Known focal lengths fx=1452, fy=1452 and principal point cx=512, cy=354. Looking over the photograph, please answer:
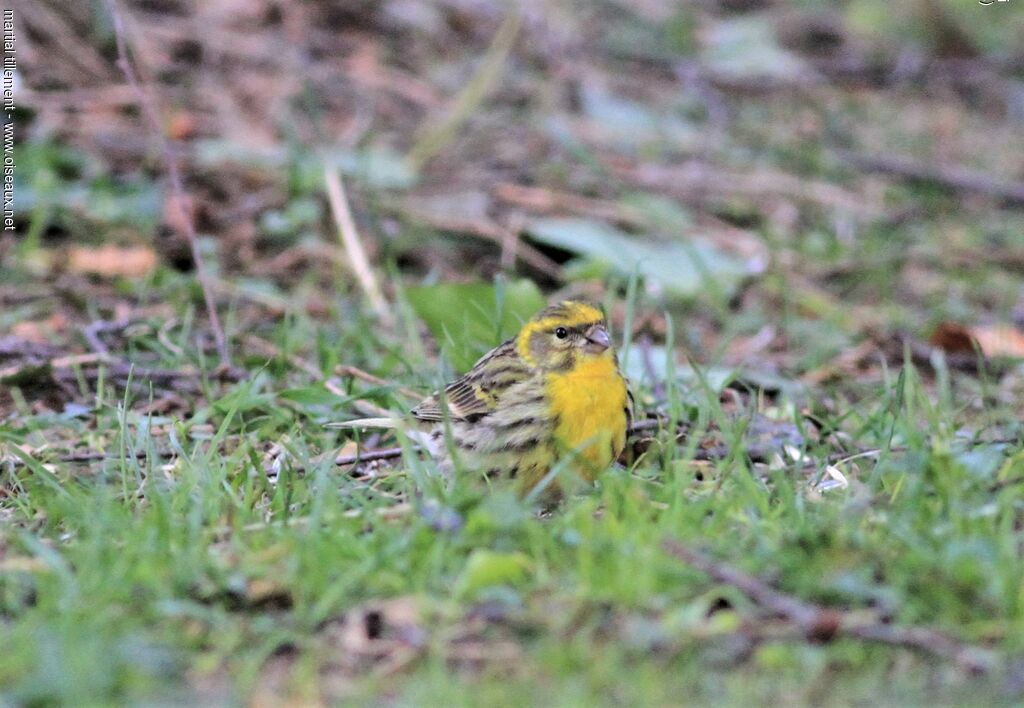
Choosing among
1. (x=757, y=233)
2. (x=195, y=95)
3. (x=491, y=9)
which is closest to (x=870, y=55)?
(x=491, y=9)

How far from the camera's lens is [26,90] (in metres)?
7.59

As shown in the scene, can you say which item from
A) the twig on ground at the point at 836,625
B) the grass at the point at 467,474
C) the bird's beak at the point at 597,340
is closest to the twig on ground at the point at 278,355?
the grass at the point at 467,474

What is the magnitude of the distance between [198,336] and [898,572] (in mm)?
3045

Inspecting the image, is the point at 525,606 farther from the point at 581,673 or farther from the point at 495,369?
the point at 495,369

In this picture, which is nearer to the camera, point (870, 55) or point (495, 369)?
point (495, 369)

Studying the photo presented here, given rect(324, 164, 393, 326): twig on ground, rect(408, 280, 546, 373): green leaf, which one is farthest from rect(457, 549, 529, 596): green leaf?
rect(324, 164, 393, 326): twig on ground

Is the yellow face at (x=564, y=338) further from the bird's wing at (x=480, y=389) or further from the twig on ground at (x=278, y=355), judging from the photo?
the twig on ground at (x=278, y=355)

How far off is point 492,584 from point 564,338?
4.63 ft

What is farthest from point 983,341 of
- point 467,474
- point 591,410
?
point 467,474

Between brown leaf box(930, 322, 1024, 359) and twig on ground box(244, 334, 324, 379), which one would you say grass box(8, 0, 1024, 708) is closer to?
twig on ground box(244, 334, 324, 379)

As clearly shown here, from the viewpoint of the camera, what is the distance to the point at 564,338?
172 inches

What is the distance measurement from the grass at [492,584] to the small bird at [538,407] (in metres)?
0.19

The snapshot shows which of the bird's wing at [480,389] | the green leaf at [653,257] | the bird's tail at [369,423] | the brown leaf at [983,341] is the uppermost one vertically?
the bird's wing at [480,389]

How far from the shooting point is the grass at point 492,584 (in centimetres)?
279
